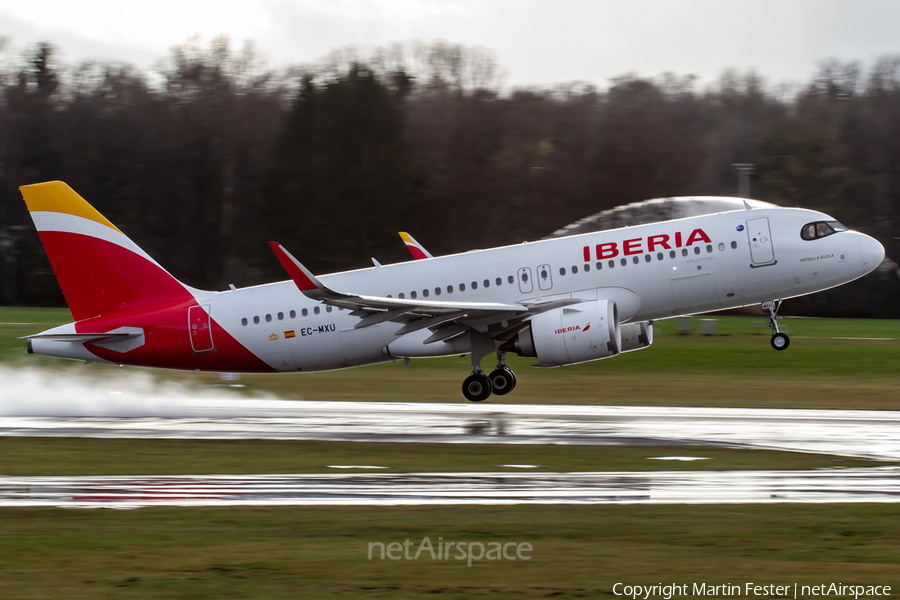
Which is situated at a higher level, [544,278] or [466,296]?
[544,278]

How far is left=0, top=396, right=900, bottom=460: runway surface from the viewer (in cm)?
2227

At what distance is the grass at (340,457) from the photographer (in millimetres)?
18938

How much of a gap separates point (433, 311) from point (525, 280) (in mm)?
2754

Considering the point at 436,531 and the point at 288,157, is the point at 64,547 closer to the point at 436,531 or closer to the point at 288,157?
the point at 436,531

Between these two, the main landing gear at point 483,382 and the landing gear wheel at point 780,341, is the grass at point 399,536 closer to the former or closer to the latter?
the main landing gear at point 483,382

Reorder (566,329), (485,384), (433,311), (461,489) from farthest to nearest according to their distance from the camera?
1. (485,384)
2. (433,311)
3. (566,329)
4. (461,489)

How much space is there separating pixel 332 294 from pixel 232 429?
470 centimetres

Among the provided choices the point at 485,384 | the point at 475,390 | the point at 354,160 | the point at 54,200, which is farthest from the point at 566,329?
the point at 354,160

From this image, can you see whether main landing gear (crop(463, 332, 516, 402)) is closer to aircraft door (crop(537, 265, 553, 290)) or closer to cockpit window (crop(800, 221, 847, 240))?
aircraft door (crop(537, 265, 553, 290))

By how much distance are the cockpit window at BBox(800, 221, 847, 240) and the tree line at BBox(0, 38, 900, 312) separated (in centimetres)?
4567

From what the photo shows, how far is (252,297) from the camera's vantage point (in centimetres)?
2747

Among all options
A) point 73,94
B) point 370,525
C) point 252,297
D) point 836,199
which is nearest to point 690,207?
point 836,199

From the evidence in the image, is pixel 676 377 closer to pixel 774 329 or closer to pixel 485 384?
pixel 774 329

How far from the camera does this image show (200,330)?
27281 mm
